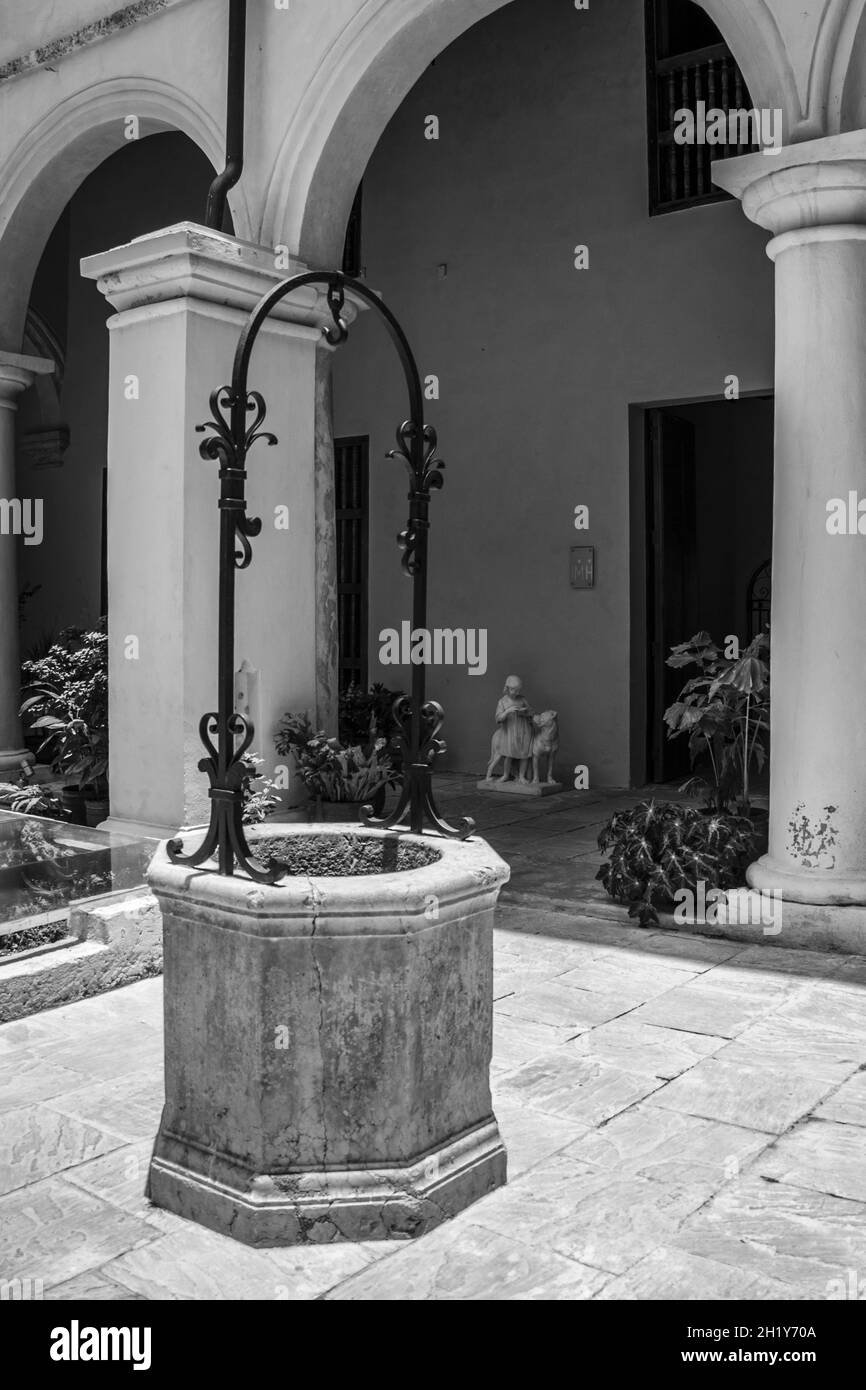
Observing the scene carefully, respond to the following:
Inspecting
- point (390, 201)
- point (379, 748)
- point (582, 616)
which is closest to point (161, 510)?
point (379, 748)

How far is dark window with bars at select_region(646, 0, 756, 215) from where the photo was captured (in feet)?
30.5

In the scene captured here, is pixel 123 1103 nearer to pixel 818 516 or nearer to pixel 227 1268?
pixel 227 1268

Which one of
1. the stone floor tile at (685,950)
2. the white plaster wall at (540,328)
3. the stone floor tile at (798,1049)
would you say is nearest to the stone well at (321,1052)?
the stone floor tile at (798,1049)

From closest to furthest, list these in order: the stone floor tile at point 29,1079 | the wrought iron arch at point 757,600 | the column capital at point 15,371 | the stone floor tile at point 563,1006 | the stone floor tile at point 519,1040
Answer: the stone floor tile at point 29,1079
the stone floor tile at point 519,1040
the stone floor tile at point 563,1006
the column capital at point 15,371
the wrought iron arch at point 757,600

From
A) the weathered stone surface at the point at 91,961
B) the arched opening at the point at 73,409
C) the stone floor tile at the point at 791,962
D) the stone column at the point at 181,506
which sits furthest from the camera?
the arched opening at the point at 73,409

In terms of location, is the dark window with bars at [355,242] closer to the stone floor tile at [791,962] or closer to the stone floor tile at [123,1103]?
the stone floor tile at [791,962]

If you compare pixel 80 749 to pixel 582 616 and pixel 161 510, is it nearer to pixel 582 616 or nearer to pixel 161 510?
pixel 161 510

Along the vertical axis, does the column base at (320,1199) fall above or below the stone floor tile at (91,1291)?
above

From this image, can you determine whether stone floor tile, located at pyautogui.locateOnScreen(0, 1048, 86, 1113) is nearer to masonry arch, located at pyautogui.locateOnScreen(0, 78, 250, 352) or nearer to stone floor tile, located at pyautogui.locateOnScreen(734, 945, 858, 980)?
stone floor tile, located at pyautogui.locateOnScreen(734, 945, 858, 980)

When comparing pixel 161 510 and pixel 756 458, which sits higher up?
pixel 756 458

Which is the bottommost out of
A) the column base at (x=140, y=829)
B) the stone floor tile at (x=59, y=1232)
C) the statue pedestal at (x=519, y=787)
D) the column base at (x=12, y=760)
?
the stone floor tile at (x=59, y=1232)

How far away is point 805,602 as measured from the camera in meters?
5.49

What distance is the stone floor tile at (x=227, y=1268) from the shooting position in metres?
2.85

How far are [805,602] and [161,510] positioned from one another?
3.16m
